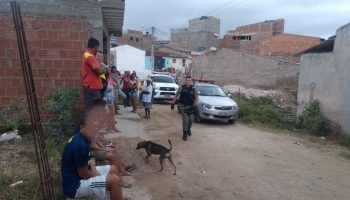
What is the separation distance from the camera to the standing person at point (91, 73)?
21.0 ft

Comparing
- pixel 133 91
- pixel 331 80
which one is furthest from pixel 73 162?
pixel 331 80

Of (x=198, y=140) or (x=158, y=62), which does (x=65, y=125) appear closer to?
(x=198, y=140)

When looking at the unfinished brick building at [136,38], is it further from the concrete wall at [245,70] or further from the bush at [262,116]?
the bush at [262,116]

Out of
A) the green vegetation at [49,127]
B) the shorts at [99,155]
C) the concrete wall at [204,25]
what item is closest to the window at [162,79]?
the green vegetation at [49,127]

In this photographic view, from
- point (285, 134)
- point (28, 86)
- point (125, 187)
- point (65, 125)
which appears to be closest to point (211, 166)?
point (125, 187)

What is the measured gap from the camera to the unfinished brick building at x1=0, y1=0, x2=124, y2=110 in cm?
767

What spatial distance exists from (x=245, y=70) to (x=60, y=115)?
2368 cm

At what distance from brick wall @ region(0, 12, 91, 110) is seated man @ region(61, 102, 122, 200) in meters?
4.36

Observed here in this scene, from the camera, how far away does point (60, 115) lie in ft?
23.7

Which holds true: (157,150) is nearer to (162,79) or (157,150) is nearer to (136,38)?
(162,79)

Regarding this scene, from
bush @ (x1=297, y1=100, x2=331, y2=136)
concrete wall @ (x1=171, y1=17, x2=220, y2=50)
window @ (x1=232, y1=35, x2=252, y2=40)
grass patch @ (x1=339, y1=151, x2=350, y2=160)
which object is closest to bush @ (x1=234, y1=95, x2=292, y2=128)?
bush @ (x1=297, y1=100, x2=331, y2=136)

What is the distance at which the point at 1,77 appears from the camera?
25.1 feet

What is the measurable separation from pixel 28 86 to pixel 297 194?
489 cm

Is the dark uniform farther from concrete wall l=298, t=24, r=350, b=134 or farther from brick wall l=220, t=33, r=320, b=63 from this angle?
brick wall l=220, t=33, r=320, b=63
